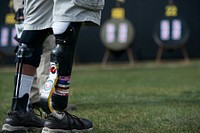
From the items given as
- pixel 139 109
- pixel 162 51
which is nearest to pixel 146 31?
pixel 162 51

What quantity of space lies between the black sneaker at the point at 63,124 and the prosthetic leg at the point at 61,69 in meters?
0.04

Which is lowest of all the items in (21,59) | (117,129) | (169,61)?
(169,61)

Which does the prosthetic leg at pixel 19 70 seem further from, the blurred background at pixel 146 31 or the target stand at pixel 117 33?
the blurred background at pixel 146 31

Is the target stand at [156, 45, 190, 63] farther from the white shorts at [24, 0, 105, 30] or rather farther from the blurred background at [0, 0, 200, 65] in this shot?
the white shorts at [24, 0, 105, 30]

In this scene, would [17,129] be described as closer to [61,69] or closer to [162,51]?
[61,69]

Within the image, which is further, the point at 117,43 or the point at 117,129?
the point at 117,43

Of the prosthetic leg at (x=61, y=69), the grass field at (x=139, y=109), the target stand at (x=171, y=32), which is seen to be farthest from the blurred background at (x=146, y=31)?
the prosthetic leg at (x=61, y=69)

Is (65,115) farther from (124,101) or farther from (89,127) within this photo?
(124,101)

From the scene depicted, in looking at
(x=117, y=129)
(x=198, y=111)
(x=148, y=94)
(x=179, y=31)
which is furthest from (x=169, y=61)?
(x=117, y=129)

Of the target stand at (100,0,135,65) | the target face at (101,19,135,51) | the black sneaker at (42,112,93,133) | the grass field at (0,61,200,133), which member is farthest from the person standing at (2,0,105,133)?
the target face at (101,19,135,51)

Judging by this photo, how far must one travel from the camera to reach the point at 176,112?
93.9 inches

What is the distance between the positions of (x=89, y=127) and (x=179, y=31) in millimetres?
6422

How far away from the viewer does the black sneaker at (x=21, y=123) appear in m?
1.83

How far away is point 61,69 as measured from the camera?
1.74 metres
